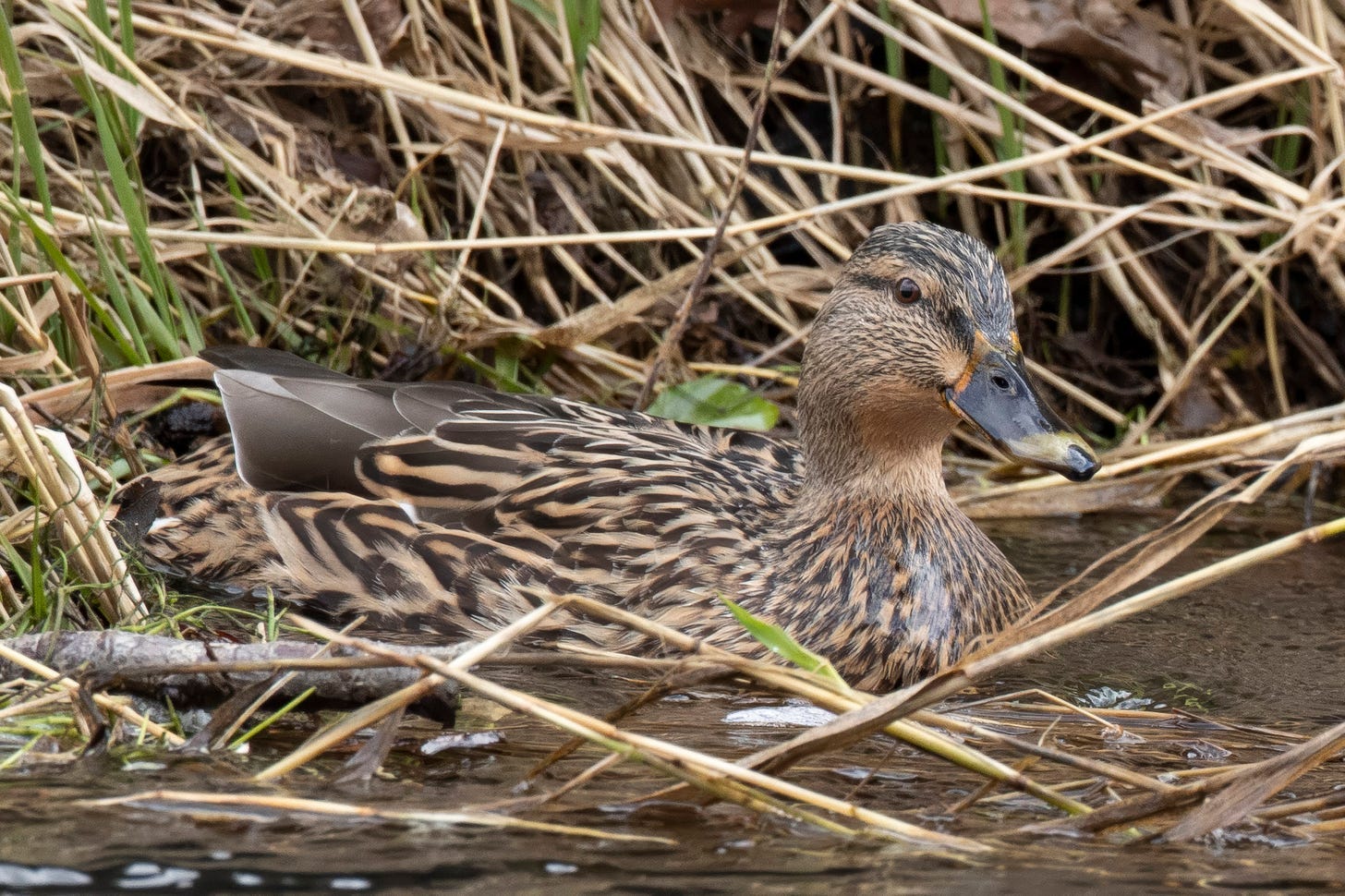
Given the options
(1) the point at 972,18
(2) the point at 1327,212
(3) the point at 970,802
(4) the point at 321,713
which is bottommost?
(4) the point at 321,713

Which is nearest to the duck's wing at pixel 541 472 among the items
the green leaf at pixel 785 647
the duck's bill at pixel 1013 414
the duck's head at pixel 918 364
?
the duck's head at pixel 918 364

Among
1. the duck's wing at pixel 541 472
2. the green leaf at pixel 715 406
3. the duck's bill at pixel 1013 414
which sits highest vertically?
the duck's bill at pixel 1013 414

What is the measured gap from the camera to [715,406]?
580 cm

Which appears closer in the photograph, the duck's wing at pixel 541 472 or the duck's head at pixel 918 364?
the duck's head at pixel 918 364

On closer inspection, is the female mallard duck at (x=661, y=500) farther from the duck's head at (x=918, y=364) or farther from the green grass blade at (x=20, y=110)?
the green grass blade at (x=20, y=110)

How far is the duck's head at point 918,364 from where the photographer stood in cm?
413

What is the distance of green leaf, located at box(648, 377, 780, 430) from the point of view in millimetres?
5742

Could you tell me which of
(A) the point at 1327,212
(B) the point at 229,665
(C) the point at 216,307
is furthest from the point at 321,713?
(A) the point at 1327,212

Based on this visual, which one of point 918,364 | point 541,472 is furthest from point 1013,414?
point 541,472

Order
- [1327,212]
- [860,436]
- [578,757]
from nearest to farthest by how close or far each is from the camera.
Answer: [578,757] → [860,436] → [1327,212]

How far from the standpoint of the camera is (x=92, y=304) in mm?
4840

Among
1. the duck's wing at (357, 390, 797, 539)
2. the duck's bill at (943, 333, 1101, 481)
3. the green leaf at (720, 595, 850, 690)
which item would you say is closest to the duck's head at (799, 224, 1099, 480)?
the duck's bill at (943, 333, 1101, 481)

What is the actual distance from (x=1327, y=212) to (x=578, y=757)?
11.4ft

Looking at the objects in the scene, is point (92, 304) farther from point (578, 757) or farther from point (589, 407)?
point (578, 757)
